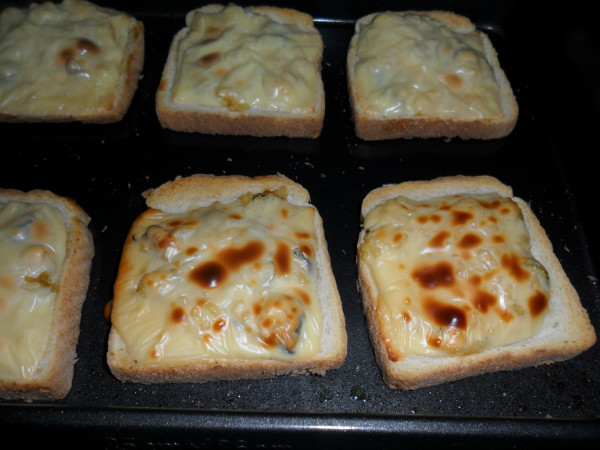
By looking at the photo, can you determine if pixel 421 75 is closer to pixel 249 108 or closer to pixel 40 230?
pixel 249 108

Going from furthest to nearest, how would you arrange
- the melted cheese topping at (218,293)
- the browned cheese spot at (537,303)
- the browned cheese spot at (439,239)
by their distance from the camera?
the browned cheese spot at (439,239) < the browned cheese spot at (537,303) < the melted cheese topping at (218,293)

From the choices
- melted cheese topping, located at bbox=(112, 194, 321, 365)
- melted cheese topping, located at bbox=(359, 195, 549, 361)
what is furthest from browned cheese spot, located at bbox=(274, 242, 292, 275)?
melted cheese topping, located at bbox=(359, 195, 549, 361)

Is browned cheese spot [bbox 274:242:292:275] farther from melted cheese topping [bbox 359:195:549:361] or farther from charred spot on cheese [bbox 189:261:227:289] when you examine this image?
melted cheese topping [bbox 359:195:549:361]

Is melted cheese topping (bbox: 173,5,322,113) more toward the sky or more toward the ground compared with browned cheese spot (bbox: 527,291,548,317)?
more toward the sky

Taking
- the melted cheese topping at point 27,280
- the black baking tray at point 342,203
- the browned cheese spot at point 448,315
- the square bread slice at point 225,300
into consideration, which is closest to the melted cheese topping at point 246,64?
the black baking tray at point 342,203

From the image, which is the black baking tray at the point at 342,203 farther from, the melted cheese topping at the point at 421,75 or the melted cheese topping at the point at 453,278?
the melted cheese topping at the point at 453,278

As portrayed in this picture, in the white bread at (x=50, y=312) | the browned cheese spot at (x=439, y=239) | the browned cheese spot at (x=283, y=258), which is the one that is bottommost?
the white bread at (x=50, y=312)

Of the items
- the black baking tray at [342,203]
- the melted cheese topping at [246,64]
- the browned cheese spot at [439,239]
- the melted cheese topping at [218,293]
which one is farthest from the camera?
the melted cheese topping at [246,64]
